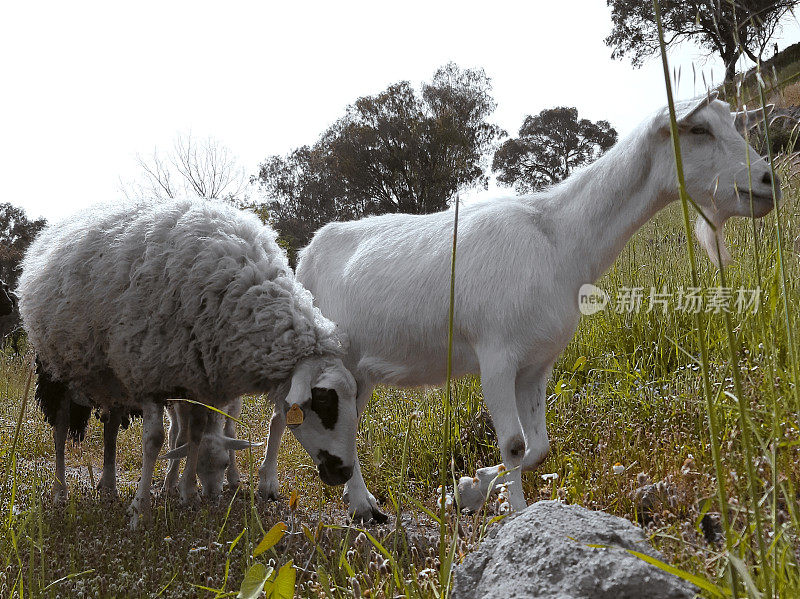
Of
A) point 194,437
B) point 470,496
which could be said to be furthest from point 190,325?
point 470,496

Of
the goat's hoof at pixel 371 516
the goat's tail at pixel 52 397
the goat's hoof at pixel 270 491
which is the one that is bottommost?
the goat's hoof at pixel 371 516

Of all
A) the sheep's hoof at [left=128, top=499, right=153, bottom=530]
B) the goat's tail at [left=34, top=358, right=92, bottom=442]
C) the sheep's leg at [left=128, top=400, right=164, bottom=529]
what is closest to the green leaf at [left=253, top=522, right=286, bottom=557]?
the sheep's hoof at [left=128, top=499, right=153, bottom=530]

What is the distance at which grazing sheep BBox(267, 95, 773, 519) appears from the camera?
3.21m

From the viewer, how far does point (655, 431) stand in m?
3.93

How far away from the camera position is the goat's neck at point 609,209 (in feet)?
11.3

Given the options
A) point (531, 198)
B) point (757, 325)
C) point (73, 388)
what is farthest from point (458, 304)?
point (73, 388)

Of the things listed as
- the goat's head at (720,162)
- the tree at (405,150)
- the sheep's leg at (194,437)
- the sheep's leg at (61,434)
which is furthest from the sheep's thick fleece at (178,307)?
→ the tree at (405,150)

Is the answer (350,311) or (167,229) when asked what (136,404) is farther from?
(350,311)

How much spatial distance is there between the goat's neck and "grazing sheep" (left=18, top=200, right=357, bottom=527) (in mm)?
1391

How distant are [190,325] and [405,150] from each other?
28.6m

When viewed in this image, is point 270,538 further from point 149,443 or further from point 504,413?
point 149,443

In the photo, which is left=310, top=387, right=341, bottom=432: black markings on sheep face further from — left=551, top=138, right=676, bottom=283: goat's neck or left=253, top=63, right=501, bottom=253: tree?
left=253, top=63, right=501, bottom=253: tree

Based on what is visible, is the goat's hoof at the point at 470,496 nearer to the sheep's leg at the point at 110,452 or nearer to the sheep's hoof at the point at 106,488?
the sheep's hoof at the point at 106,488

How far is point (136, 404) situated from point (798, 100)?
966 inches
